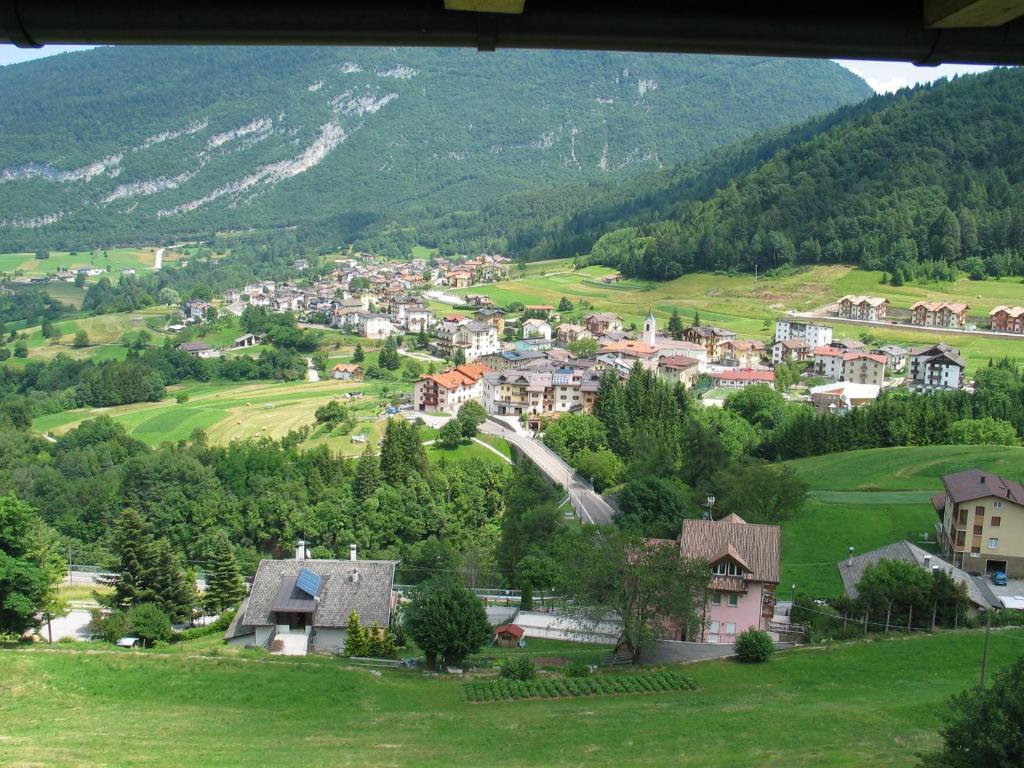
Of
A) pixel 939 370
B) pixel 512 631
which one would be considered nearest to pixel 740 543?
pixel 512 631

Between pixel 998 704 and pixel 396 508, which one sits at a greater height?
pixel 998 704

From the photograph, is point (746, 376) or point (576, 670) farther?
point (746, 376)

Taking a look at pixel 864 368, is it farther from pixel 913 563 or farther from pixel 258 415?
pixel 913 563

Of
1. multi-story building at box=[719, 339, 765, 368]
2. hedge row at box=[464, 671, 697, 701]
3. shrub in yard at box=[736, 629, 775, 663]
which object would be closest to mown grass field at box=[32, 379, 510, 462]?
multi-story building at box=[719, 339, 765, 368]

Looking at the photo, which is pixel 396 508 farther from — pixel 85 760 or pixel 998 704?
pixel 998 704

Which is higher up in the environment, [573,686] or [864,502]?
[864,502]

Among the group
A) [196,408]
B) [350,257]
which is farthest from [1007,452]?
[350,257]
